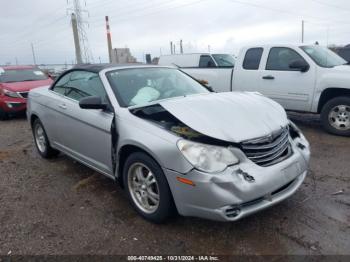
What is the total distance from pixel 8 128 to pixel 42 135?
365cm

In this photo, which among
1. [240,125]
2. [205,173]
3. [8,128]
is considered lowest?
[8,128]

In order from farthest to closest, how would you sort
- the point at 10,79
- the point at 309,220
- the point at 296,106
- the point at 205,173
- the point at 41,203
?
1. the point at 10,79
2. the point at 296,106
3. the point at 41,203
4. the point at 309,220
5. the point at 205,173

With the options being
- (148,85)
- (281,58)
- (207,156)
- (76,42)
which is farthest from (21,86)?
(76,42)

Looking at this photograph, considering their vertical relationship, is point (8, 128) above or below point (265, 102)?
below

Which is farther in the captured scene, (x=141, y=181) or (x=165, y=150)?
(x=141, y=181)

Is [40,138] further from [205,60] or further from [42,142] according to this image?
[205,60]

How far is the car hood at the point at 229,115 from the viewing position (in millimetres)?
2874

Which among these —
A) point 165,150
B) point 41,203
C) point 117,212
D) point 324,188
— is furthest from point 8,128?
point 324,188

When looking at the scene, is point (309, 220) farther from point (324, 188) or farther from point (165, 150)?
point (165, 150)

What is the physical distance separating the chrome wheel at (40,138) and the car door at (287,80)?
15.1 feet

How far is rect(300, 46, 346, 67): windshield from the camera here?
20.9ft

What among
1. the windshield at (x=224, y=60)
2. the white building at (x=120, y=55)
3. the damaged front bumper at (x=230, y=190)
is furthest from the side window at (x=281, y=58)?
the white building at (x=120, y=55)

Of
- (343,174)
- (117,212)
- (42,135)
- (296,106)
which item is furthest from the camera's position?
(296,106)

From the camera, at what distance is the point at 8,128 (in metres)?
8.34
